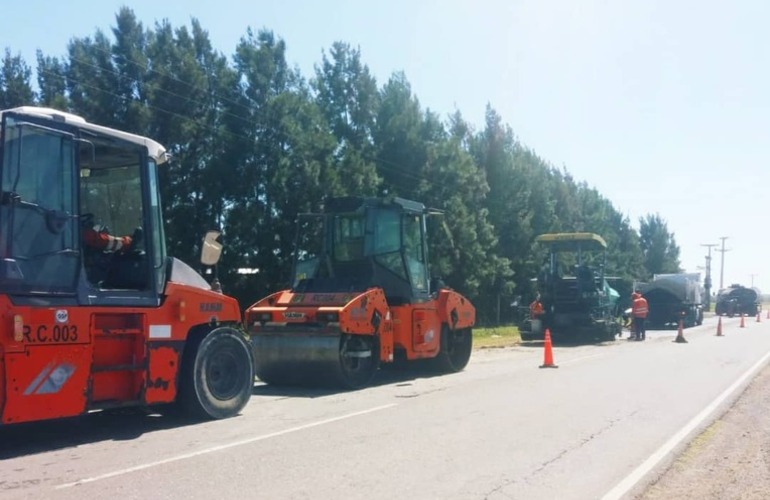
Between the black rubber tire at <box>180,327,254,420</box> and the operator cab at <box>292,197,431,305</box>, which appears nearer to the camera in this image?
the black rubber tire at <box>180,327,254,420</box>

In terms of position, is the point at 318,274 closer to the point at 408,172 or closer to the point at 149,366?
the point at 149,366

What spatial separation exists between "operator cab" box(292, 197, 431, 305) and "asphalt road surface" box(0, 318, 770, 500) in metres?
1.94

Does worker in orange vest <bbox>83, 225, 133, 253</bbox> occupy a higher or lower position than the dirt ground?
higher

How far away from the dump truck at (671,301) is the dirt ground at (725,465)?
1193 inches

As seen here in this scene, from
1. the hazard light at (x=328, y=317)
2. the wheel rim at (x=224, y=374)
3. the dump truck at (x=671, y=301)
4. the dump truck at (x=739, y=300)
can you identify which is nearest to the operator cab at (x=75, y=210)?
the wheel rim at (x=224, y=374)

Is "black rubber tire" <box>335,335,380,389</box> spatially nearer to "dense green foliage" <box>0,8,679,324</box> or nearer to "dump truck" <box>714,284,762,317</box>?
"dense green foliage" <box>0,8,679,324</box>

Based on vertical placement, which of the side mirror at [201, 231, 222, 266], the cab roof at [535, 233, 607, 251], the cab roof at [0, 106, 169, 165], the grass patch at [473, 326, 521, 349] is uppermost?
the cab roof at [0, 106, 169, 165]

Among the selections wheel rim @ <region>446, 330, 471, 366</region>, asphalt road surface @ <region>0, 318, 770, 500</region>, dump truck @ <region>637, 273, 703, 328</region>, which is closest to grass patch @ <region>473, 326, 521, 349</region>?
wheel rim @ <region>446, 330, 471, 366</region>

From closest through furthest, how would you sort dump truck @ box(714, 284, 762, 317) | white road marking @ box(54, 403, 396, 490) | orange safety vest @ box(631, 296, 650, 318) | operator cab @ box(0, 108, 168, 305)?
white road marking @ box(54, 403, 396, 490), operator cab @ box(0, 108, 168, 305), orange safety vest @ box(631, 296, 650, 318), dump truck @ box(714, 284, 762, 317)

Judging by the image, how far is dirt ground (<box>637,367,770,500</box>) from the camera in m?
7.21

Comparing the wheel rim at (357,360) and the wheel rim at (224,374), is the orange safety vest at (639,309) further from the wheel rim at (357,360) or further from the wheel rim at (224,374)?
the wheel rim at (224,374)

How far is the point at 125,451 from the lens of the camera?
8.63 meters

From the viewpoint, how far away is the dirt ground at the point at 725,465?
23.7 ft

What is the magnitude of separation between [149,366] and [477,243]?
100ft
